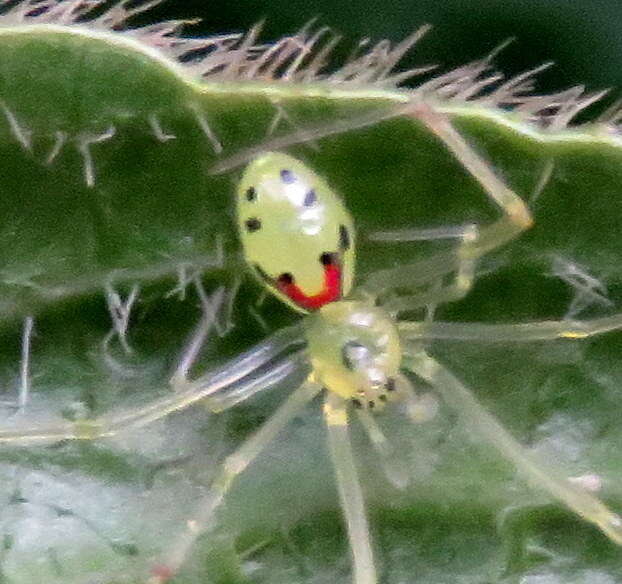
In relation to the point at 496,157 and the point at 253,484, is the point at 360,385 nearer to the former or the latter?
the point at 253,484

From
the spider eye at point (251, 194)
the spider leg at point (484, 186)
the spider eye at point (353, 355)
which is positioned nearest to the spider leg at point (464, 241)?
the spider leg at point (484, 186)

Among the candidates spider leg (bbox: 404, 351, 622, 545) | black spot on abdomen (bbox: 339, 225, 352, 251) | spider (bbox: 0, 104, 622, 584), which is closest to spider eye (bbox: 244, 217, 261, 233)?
spider (bbox: 0, 104, 622, 584)

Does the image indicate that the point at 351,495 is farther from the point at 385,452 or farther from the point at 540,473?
the point at 540,473

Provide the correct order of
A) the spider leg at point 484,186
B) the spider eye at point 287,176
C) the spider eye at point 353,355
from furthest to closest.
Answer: the spider eye at point 353,355 < the spider eye at point 287,176 < the spider leg at point 484,186

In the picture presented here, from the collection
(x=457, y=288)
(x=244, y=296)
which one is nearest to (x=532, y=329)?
(x=457, y=288)

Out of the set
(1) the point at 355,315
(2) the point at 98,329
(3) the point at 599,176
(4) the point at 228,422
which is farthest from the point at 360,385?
(3) the point at 599,176

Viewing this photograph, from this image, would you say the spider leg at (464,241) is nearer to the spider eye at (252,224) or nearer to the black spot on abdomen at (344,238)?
the black spot on abdomen at (344,238)
